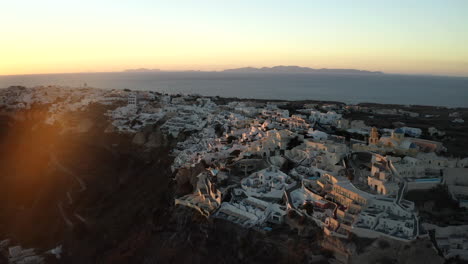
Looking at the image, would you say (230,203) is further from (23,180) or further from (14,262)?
(23,180)

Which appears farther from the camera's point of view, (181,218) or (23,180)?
(23,180)

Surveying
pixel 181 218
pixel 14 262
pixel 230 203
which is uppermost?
pixel 230 203

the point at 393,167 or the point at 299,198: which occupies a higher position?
the point at 393,167

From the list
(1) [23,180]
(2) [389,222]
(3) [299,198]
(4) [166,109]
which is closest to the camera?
(2) [389,222]

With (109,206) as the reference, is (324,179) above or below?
above

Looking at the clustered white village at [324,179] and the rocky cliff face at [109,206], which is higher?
the clustered white village at [324,179]

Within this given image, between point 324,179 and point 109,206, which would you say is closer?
point 324,179

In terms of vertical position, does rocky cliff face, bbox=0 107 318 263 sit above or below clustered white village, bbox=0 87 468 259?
below

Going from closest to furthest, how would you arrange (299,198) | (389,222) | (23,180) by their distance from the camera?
(389,222) < (299,198) < (23,180)

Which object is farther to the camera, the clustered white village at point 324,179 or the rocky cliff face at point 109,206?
the rocky cliff face at point 109,206

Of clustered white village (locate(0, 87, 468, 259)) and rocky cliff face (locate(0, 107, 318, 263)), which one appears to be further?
rocky cliff face (locate(0, 107, 318, 263))

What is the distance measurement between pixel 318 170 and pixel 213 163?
9.36 metres

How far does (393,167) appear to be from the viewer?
20969 mm

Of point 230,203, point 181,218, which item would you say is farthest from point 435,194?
point 181,218
